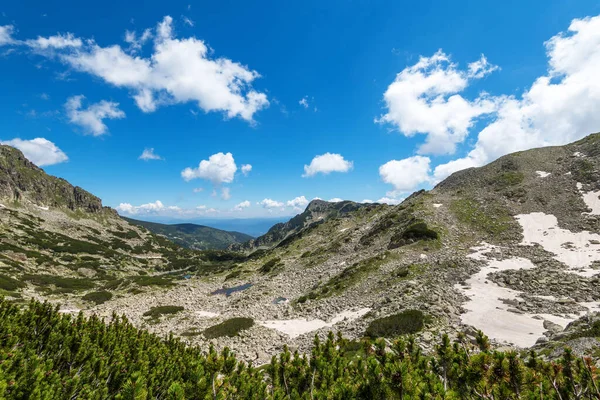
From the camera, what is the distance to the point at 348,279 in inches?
1661

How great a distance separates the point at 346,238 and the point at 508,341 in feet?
165

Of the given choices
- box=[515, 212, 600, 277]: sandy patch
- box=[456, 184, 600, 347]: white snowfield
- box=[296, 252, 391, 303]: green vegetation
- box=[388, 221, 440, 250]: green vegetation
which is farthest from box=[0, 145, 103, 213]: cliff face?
box=[515, 212, 600, 277]: sandy patch

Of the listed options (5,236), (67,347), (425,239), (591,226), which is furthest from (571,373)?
(5,236)

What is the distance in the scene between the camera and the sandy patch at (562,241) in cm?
3359

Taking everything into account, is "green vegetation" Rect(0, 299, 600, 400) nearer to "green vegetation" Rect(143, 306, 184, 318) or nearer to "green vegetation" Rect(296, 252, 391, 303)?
"green vegetation" Rect(296, 252, 391, 303)

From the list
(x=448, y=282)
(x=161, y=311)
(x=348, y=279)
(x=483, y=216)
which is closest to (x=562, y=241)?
(x=483, y=216)

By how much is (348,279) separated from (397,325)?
1910cm

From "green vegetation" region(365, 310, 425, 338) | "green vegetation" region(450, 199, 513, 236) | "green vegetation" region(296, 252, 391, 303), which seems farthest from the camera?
"green vegetation" region(450, 199, 513, 236)

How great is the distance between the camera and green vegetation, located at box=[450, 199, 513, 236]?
1943 inches

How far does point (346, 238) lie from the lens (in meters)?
69.8

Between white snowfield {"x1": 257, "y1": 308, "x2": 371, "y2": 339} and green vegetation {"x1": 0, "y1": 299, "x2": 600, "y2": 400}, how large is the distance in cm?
1828

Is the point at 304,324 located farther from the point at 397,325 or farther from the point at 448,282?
the point at 448,282

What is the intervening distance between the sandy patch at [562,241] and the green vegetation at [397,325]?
70.5 ft

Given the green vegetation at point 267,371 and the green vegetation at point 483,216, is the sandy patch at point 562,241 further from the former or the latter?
the green vegetation at point 267,371
